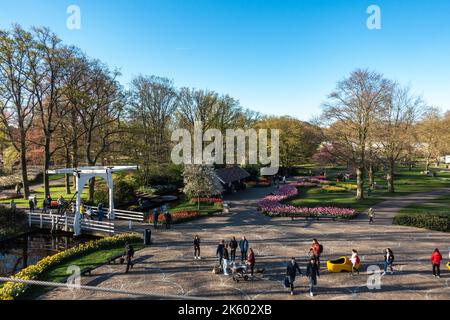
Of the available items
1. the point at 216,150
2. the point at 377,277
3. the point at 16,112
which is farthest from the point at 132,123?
the point at 377,277

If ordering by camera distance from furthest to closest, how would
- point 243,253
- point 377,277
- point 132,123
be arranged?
point 132,123
point 243,253
point 377,277

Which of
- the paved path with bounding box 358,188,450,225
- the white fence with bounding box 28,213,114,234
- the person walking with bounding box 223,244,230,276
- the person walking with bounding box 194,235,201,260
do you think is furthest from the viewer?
the paved path with bounding box 358,188,450,225

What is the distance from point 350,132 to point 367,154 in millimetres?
3066

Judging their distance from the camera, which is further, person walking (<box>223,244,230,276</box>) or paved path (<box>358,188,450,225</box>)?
paved path (<box>358,188,450,225</box>)

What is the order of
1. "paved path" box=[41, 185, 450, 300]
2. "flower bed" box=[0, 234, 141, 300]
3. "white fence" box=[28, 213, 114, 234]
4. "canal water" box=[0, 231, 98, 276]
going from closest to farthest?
"flower bed" box=[0, 234, 141, 300]
"paved path" box=[41, 185, 450, 300]
"canal water" box=[0, 231, 98, 276]
"white fence" box=[28, 213, 114, 234]

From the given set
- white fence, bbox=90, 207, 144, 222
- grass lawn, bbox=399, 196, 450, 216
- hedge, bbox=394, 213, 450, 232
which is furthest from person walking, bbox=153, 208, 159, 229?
grass lawn, bbox=399, 196, 450, 216

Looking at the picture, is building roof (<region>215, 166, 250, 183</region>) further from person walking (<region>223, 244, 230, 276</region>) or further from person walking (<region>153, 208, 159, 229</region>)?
person walking (<region>223, 244, 230, 276</region>)

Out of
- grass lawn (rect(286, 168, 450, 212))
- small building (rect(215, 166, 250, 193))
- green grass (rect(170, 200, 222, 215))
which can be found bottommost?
green grass (rect(170, 200, 222, 215))

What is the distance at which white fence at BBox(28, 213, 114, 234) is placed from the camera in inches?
933

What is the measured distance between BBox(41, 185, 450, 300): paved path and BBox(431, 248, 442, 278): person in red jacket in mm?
324

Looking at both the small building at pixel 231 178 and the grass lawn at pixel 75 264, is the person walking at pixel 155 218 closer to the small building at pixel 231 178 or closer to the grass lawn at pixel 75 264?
the grass lawn at pixel 75 264

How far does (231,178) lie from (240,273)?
28738 mm
